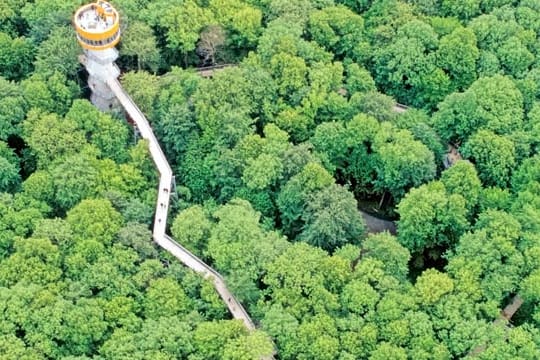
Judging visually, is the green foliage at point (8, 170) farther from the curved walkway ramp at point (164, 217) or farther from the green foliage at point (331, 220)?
the green foliage at point (331, 220)

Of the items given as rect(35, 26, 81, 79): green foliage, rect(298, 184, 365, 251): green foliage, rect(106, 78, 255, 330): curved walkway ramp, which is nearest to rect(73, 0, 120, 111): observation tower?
rect(35, 26, 81, 79): green foliage

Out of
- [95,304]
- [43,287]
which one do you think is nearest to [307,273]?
[95,304]

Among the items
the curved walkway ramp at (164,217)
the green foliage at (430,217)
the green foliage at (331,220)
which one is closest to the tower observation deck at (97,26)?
the curved walkway ramp at (164,217)

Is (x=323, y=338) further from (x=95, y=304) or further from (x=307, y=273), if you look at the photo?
(x=95, y=304)

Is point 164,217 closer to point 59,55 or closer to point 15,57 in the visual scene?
point 59,55

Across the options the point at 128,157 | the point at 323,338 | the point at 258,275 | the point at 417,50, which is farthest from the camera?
the point at 417,50

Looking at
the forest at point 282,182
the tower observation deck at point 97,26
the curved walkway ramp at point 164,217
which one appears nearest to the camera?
the forest at point 282,182

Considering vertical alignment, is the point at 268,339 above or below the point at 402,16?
below
